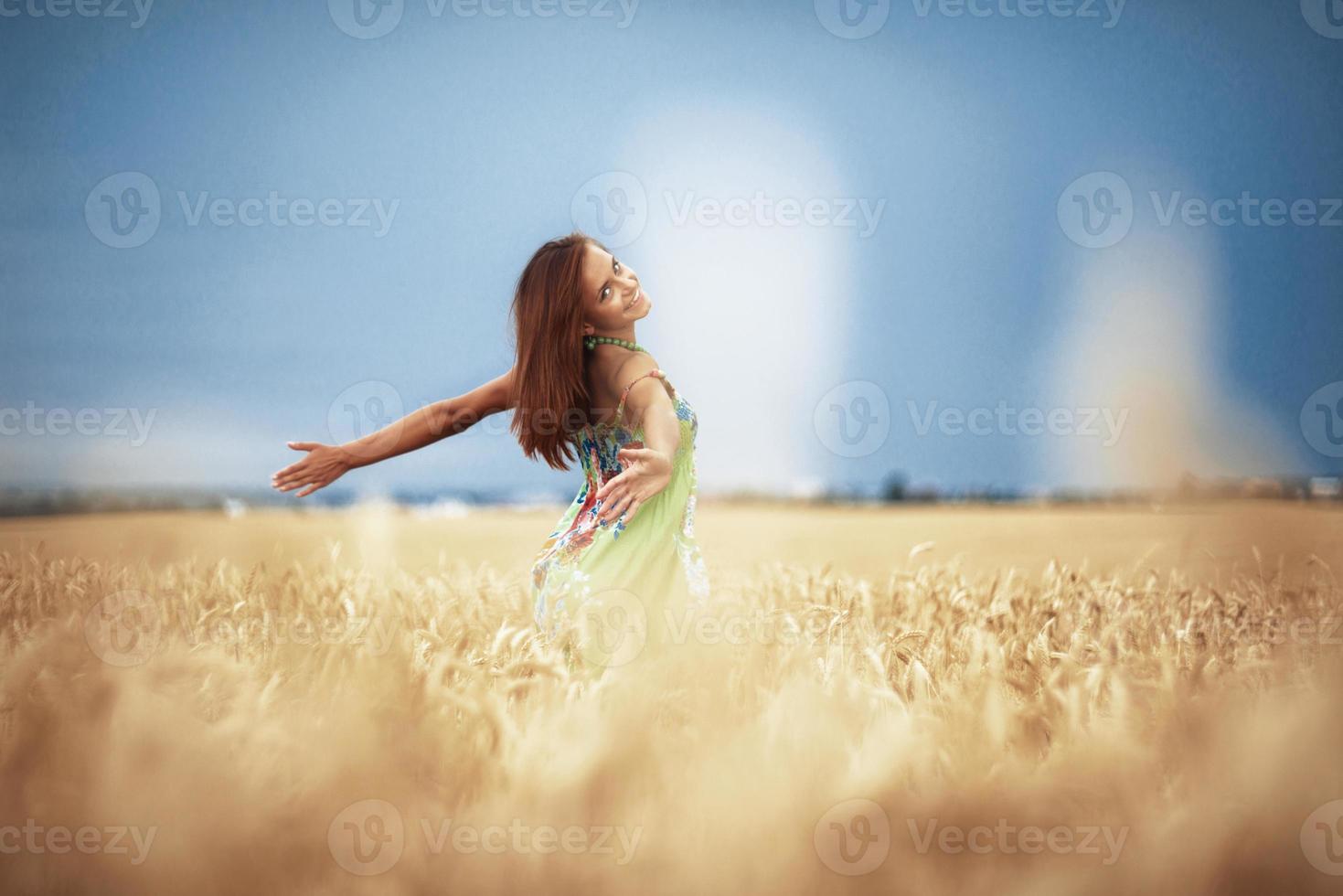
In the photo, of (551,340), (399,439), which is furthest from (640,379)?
(399,439)

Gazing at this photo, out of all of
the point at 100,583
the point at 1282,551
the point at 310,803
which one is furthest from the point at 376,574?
the point at 1282,551

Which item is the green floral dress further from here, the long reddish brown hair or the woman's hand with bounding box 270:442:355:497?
the woman's hand with bounding box 270:442:355:497

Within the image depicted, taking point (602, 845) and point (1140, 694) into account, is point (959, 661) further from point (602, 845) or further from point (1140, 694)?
point (602, 845)

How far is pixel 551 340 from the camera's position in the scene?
2531 millimetres

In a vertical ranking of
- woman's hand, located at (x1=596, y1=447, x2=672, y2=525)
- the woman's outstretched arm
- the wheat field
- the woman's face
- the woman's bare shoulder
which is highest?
the woman's face

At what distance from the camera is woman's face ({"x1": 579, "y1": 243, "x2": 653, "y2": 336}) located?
2570mm

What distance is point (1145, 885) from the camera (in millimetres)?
739

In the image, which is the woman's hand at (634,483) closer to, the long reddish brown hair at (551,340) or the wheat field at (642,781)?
the long reddish brown hair at (551,340)

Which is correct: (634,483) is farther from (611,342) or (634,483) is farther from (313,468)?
(313,468)

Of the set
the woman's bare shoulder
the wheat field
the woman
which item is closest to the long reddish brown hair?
the woman

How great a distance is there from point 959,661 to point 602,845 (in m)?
1.40

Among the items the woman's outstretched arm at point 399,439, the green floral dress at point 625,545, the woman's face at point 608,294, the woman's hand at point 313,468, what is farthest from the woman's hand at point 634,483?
the woman's hand at point 313,468

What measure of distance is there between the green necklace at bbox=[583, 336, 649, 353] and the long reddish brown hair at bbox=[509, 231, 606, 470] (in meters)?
A: 0.04

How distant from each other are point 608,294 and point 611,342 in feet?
0.44
